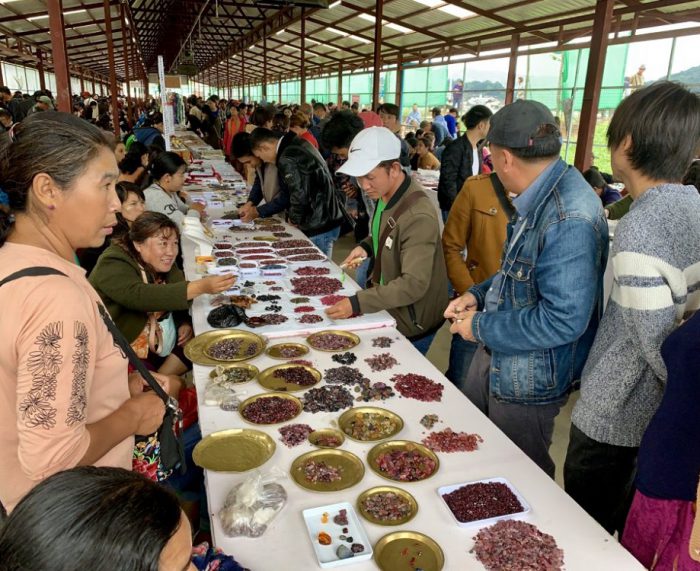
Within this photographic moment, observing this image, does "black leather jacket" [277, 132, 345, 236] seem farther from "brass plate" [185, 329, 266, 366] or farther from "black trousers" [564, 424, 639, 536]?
"black trousers" [564, 424, 639, 536]

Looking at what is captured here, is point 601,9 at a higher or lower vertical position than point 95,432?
higher

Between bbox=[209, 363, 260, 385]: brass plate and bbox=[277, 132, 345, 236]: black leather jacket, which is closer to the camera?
bbox=[209, 363, 260, 385]: brass plate

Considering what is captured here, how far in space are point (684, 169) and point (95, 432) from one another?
1948 millimetres

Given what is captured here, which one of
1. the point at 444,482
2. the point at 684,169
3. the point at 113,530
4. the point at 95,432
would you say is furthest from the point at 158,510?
the point at 684,169

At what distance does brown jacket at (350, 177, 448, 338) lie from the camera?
279 cm

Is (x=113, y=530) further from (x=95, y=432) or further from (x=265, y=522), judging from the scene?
(x=265, y=522)

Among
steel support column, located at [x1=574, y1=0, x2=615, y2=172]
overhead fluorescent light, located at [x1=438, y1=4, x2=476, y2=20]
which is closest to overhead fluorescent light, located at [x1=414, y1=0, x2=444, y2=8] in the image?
overhead fluorescent light, located at [x1=438, y1=4, x2=476, y2=20]

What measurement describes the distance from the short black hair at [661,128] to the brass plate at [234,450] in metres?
1.61

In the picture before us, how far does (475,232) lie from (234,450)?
2201 mm

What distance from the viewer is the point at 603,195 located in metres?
6.21

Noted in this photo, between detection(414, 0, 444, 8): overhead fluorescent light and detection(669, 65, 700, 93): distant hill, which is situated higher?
detection(414, 0, 444, 8): overhead fluorescent light

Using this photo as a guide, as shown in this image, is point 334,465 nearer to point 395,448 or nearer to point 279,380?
point 395,448

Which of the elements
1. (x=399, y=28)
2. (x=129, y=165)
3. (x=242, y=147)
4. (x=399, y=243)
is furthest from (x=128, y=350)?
(x=399, y=28)

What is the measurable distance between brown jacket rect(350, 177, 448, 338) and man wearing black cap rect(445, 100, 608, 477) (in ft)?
1.84
